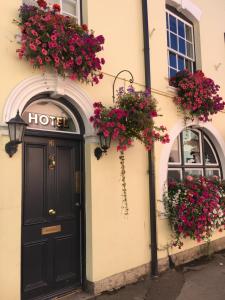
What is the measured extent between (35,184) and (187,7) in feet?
18.2

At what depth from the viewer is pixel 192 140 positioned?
7520mm

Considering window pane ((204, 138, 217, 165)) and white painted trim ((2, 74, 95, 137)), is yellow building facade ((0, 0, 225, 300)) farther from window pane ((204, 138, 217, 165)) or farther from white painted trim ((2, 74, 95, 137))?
window pane ((204, 138, 217, 165))

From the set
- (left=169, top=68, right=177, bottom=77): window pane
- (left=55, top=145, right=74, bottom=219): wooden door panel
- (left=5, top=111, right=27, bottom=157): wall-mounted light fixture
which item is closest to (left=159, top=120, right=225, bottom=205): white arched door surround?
(left=169, top=68, right=177, bottom=77): window pane

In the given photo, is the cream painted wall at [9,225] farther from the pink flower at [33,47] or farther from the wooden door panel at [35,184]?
the pink flower at [33,47]

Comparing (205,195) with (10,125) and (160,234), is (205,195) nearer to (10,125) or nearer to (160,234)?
(160,234)

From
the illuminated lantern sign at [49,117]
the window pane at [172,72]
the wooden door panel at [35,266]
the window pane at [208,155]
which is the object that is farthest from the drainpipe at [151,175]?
the window pane at [208,155]

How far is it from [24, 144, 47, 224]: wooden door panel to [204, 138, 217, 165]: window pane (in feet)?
15.2

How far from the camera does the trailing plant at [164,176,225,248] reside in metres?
5.89

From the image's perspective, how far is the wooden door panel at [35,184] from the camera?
4412 mm

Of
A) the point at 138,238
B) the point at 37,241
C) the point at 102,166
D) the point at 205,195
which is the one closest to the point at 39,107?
the point at 102,166

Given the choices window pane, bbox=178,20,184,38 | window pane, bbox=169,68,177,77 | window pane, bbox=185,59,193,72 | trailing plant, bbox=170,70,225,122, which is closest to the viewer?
trailing plant, bbox=170,70,225,122

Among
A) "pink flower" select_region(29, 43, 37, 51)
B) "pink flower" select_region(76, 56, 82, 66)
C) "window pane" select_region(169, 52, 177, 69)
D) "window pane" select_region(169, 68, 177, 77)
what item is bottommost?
"pink flower" select_region(76, 56, 82, 66)

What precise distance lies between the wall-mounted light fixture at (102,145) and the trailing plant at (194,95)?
2332 millimetres

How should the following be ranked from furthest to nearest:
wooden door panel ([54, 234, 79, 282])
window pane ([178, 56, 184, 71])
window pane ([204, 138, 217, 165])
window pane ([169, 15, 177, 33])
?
window pane ([204, 138, 217, 165]) → window pane ([178, 56, 184, 71]) → window pane ([169, 15, 177, 33]) → wooden door panel ([54, 234, 79, 282])
